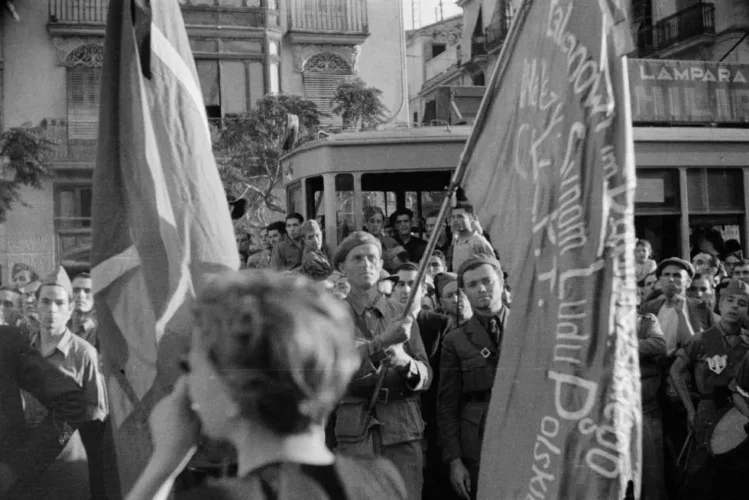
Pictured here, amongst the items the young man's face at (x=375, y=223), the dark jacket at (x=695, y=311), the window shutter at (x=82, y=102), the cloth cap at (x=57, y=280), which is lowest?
the dark jacket at (x=695, y=311)

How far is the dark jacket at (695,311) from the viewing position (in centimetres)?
730

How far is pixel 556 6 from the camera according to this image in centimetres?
370

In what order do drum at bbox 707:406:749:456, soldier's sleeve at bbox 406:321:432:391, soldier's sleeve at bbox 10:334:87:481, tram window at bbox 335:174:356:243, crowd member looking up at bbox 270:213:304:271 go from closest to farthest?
soldier's sleeve at bbox 406:321:432:391, soldier's sleeve at bbox 10:334:87:481, drum at bbox 707:406:749:456, crowd member looking up at bbox 270:213:304:271, tram window at bbox 335:174:356:243

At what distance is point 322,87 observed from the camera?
77.7ft

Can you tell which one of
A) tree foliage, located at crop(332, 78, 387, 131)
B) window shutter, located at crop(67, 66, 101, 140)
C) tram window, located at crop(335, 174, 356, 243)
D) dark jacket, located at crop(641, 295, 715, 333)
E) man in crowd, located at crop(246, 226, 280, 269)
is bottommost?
dark jacket, located at crop(641, 295, 715, 333)

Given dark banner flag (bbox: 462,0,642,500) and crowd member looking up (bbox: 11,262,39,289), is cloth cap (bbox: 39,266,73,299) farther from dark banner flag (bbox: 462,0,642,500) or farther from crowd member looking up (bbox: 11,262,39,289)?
dark banner flag (bbox: 462,0,642,500)

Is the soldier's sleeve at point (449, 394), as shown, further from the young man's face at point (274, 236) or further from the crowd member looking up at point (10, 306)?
the young man's face at point (274, 236)

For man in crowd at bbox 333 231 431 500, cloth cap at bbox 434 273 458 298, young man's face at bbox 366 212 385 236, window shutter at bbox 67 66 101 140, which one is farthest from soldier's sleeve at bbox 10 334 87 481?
window shutter at bbox 67 66 101 140

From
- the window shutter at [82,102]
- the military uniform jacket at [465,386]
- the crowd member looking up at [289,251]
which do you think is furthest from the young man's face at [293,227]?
the window shutter at [82,102]

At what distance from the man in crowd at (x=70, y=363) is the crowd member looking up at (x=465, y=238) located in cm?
318

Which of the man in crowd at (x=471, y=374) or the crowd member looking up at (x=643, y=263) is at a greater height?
the crowd member looking up at (x=643, y=263)

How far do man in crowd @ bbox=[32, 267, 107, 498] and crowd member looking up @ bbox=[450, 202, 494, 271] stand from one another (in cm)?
318

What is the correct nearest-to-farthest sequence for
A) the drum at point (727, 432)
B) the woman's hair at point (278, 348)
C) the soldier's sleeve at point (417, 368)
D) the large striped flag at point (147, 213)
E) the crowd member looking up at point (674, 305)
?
the woman's hair at point (278, 348)
the large striped flag at point (147, 213)
the soldier's sleeve at point (417, 368)
the drum at point (727, 432)
the crowd member looking up at point (674, 305)

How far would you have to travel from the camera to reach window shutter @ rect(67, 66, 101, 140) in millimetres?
23500
